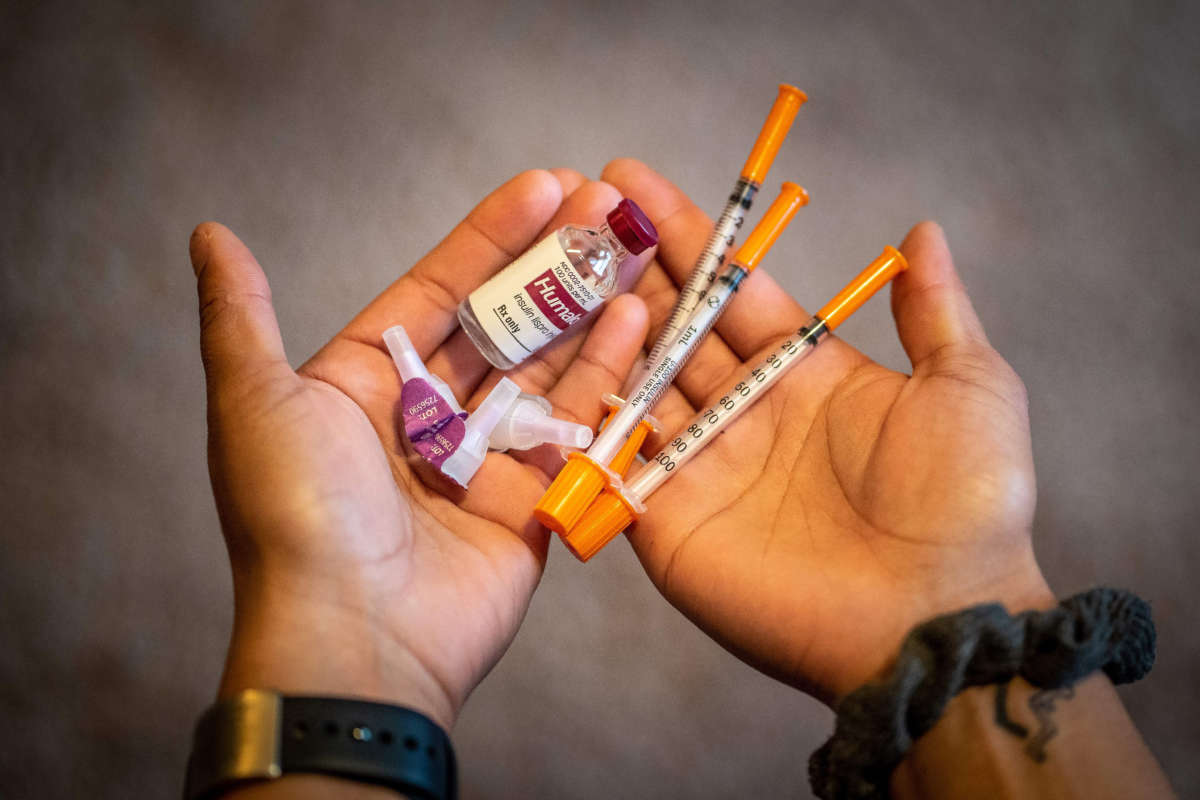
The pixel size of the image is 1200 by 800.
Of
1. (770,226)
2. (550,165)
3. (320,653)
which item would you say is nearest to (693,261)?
(770,226)

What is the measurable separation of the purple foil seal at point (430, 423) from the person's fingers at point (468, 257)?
0.85ft

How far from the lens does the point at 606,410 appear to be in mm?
2152

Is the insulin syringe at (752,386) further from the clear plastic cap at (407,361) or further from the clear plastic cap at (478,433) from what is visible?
the clear plastic cap at (407,361)

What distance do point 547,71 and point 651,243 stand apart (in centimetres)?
147

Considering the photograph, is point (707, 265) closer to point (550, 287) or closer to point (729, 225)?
point (729, 225)

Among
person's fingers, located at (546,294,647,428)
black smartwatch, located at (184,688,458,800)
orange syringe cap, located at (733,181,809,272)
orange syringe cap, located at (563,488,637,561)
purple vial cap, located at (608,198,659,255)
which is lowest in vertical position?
black smartwatch, located at (184,688,458,800)

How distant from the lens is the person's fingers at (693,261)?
2.21 m

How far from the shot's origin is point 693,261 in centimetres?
226

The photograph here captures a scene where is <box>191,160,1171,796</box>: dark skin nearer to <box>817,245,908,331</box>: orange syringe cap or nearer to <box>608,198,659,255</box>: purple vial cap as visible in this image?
<box>817,245,908,331</box>: orange syringe cap

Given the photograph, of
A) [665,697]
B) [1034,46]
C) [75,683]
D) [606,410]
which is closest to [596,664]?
[665,697]

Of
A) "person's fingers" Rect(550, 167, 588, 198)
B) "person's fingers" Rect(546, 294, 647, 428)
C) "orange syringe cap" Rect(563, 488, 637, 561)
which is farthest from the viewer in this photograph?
"person's fingers" Rect(550, 167, 588, 198)

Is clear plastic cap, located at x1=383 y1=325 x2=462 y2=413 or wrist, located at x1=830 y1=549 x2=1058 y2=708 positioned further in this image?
clear plastic cap, located at x1=383 y1=325 x2=462 y2=413

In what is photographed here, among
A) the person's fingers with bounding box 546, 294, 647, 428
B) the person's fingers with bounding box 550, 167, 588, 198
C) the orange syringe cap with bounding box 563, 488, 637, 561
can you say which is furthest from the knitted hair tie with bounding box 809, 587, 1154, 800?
the person's fingers with bounding box 550, 167, 588, 198

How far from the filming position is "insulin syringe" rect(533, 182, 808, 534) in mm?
1804
